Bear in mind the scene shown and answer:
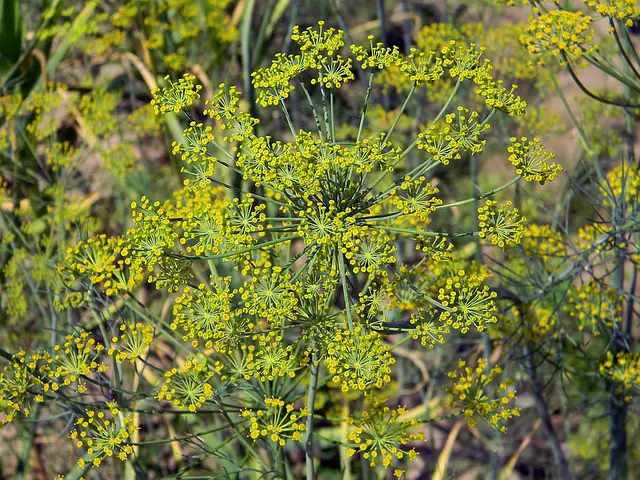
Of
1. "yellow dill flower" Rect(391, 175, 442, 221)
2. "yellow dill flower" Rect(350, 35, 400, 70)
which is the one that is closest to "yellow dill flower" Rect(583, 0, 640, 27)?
"yellow dill flower" Rect(350, 35, 400, 70)

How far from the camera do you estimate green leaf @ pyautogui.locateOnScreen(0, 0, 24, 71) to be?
535 centimetres

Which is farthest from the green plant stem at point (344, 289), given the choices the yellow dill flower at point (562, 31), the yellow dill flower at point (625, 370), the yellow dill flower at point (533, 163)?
the yellow dill flower at point (625, 370)

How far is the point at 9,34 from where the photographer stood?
5.37m

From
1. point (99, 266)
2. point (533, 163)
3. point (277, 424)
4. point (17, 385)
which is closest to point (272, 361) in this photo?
point (277, 424)

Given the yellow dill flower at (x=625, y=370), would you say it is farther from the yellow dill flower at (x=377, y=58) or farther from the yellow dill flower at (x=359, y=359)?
the yellow dill flower at (x=377, y=58)

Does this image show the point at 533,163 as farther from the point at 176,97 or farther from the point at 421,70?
the point at 176,97

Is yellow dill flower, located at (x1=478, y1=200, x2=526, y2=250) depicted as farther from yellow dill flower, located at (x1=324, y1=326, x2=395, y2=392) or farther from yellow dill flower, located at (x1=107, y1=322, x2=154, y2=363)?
yellow dill flower, located at (x1=107, y1=322, x2=154, y2=363)

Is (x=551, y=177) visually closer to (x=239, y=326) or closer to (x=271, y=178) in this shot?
(x=271, y=178)

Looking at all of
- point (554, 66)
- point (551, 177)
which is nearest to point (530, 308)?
point (551, 177)

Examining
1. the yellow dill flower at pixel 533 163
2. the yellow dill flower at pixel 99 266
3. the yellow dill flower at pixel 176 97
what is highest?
the yellow dill flower at pixel 176 97

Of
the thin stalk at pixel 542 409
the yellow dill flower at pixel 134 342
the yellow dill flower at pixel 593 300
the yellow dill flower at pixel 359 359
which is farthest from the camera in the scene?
the thin stalk at pixel 542 409

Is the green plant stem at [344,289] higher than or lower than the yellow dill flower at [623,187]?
lower

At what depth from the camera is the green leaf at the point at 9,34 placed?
5348mm

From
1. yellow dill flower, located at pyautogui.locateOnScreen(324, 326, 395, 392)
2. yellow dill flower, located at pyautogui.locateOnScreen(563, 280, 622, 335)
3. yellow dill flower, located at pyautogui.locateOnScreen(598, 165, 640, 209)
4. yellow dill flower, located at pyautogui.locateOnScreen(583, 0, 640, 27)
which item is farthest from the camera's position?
yellow dill flower, located at pyautogui.locateOnScreen(563, 280, 622, 335)
